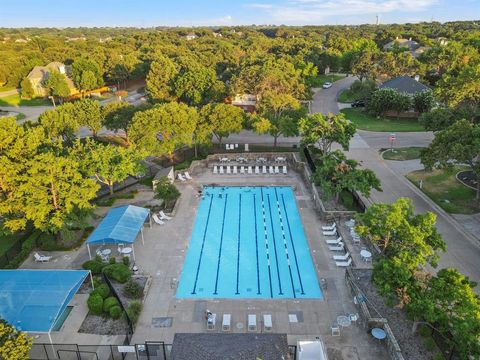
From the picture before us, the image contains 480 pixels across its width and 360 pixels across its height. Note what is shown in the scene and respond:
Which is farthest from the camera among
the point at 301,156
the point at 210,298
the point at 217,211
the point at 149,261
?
the point at 301,156

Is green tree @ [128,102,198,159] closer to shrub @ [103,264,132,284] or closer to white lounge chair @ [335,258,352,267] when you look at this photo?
Answer: shrub @ [103,264,132,284]

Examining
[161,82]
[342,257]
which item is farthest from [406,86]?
[342,257]

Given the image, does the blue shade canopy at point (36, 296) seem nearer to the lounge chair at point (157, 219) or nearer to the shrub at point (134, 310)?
the shrub at point (134, 310)

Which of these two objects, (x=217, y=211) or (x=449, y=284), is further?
(x=217, y=211)

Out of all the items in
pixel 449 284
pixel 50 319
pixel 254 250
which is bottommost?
pixel 254 250

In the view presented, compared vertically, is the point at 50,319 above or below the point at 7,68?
below

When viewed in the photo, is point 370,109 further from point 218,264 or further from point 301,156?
point 218,264

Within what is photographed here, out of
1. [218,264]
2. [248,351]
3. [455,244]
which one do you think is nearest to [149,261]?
[218,264]

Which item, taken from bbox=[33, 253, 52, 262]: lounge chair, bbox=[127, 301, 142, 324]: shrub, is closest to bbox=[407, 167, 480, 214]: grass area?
bbox=[127, 301, 142, 324]: shrub
